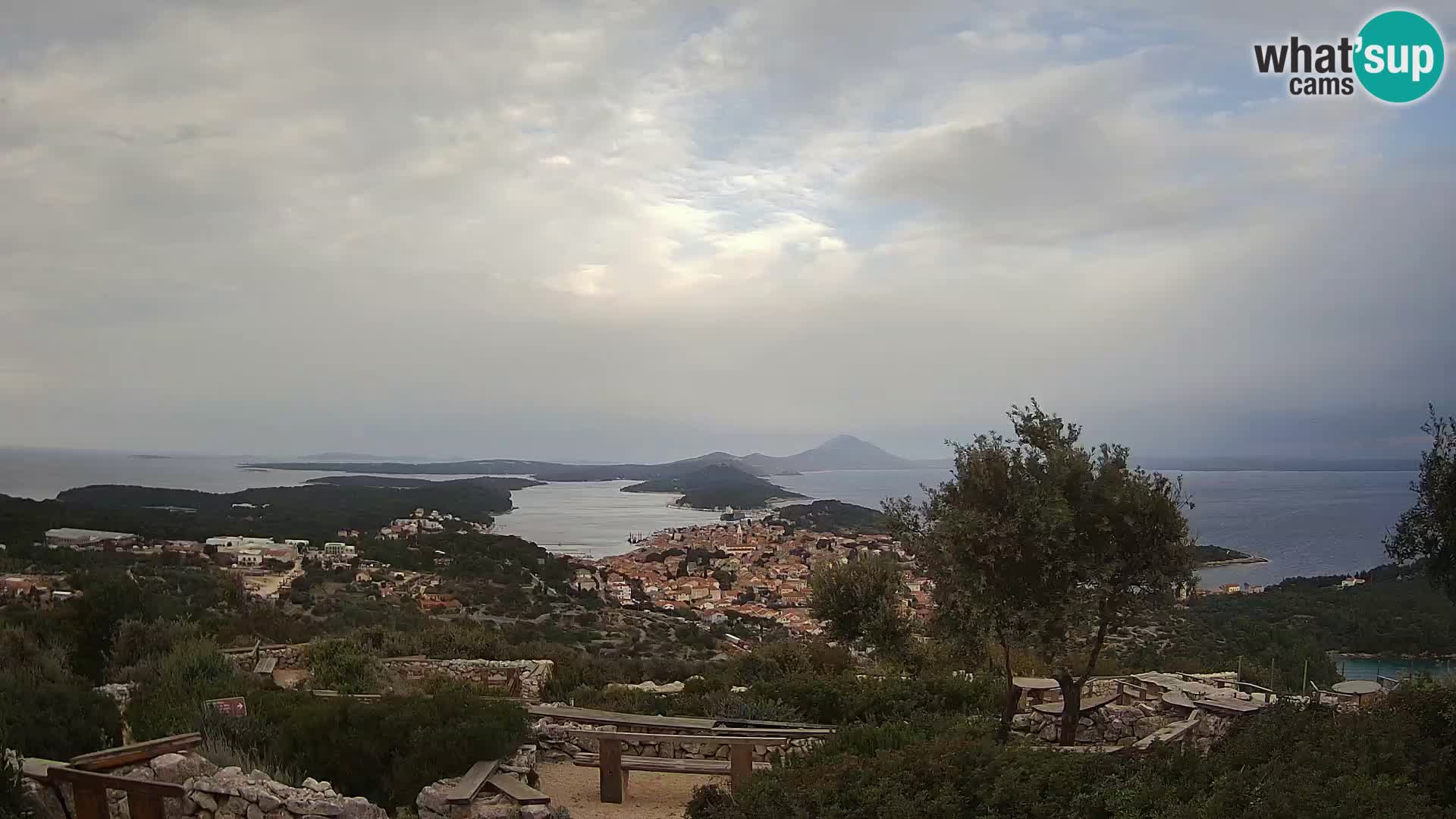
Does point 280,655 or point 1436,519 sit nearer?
point 1436,519

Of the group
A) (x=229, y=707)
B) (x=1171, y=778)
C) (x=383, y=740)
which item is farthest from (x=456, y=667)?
(x=1171, y=778)

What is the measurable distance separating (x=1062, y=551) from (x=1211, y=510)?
7877 cm

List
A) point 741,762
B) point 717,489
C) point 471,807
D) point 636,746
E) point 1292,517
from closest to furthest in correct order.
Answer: point 471,807 → point 741,762 → point 636,746 → point 1292,517 → point 717,489

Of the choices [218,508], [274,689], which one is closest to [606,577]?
[274,689]

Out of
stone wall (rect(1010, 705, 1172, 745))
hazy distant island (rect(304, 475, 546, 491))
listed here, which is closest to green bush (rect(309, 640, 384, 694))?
stone wall (rect(1010, 705, 1172, 745))

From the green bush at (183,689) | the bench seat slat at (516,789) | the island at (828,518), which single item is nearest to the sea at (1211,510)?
the bench seat slat at (516,789)

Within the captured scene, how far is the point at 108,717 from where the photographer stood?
7445mm

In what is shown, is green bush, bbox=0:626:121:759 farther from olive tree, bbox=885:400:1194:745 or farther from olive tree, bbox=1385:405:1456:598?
olive tree, bbox=1385:405:1456:598

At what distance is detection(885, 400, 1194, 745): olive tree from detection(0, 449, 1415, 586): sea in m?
0.65

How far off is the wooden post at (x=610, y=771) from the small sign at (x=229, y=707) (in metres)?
3.28

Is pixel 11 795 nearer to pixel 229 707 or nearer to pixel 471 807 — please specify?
pixel 229 707

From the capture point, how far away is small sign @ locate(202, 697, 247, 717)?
745 centimetres

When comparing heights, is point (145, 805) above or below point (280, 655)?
above

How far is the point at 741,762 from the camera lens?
7266 millimetres
